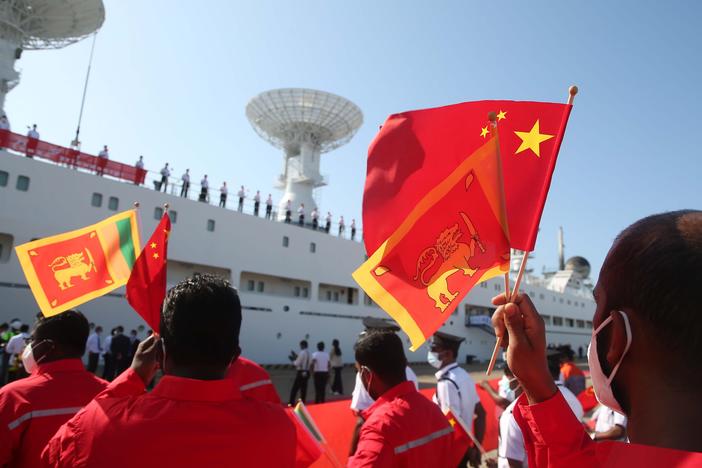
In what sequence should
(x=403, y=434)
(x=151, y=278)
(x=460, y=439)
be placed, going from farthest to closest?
(x=460, y=439), (x=151, y=278), (x=403, y=434)

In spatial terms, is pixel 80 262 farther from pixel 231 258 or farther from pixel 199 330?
pixel 231 258

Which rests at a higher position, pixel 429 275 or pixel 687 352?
pixel 429 275

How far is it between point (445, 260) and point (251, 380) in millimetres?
2273

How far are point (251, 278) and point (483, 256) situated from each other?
19.2 meters

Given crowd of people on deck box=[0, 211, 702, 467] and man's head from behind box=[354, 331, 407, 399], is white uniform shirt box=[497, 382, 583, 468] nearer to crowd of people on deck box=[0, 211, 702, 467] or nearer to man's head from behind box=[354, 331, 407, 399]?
crowd of people on deck box=[0, 211, 702, 467]

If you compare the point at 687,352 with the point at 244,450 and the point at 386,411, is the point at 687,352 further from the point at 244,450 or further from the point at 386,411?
the point at 386,411

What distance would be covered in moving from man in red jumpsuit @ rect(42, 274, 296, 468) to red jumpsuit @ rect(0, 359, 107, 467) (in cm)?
86

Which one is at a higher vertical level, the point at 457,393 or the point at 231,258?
the point at 231,258

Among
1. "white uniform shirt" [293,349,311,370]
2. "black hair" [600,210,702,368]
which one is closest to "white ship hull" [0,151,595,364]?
"white uniform shirt" [293,349,311,370]

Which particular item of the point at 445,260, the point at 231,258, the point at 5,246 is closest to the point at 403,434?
the point at 445,260

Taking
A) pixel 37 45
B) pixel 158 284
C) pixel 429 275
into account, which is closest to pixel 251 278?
pixel 37 45

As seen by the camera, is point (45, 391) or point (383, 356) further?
point (383, 356)

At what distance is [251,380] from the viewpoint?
3.49 m

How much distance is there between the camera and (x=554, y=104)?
174 centimetres
